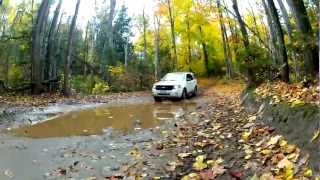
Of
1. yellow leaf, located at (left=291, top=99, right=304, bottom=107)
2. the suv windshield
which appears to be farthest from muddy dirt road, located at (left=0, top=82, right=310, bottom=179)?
the suv windshield

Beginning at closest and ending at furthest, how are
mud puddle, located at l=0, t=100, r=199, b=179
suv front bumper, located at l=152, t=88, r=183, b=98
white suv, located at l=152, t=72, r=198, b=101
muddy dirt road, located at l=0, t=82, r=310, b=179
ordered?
muddy dirt road, located at l=0, t=82, r=310, b=179 < mud puddle, located at l=0, t=100, r=199, b=179 < suv front bumper, located at l=152, t=88, r=183, b=98 < white suv, located at l=152, t=72, r=198, b=101

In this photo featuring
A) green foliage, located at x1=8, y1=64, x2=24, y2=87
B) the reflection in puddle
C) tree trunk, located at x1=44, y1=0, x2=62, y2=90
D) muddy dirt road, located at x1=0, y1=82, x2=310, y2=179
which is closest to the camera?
muddy dirt road, located at x1=0, y1=82, x2=310, y2=179

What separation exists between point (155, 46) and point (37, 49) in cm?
1941

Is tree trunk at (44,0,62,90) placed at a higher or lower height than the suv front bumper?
higher

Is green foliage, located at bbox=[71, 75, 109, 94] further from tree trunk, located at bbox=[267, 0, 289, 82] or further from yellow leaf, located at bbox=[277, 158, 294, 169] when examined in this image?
yellow leaf, located at bbox=[277, 158, 294, 169]

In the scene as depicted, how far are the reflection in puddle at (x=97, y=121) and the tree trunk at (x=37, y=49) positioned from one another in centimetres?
815

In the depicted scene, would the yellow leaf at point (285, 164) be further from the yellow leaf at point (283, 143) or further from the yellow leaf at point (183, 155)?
the yellow leaf at point (183, 155)

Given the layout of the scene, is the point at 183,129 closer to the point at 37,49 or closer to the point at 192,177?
the point at 192,177

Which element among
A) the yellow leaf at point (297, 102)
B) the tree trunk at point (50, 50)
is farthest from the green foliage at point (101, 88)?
the yellow leaf at point (297, 102)

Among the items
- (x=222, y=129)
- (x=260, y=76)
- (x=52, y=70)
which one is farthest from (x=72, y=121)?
(x=52, y=70)

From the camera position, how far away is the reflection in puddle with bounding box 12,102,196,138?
12602 mm

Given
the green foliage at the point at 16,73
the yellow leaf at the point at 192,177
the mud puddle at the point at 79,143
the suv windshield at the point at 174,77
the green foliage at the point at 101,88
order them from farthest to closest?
1. the green foliage at the point at 16,73
2. the green foliage at the point at 101,88
3. the suv windshield at the point at 174,77
4. the mud puddle at the point at 79,143
5. the yellow leaf at the point at 192,177

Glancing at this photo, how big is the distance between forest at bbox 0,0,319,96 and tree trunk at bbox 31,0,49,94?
56 millimetres

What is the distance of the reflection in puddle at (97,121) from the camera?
12.6 metres
